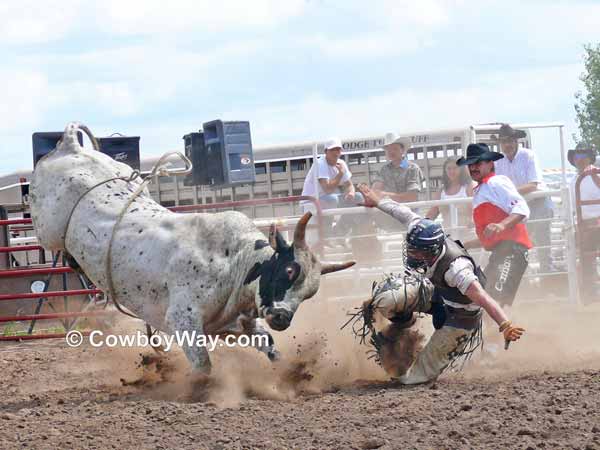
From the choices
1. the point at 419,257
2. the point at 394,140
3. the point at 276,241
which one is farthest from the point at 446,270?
the point at 394,140

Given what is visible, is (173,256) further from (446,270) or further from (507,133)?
(507,133)

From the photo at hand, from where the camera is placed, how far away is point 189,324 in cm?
568

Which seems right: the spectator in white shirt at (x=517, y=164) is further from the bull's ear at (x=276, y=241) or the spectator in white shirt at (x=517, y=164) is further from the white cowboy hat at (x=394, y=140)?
the bull's ear at (x=276, y=241)

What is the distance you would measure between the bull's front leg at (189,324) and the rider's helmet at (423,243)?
1315 millimetres

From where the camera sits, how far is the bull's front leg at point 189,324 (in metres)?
5.68

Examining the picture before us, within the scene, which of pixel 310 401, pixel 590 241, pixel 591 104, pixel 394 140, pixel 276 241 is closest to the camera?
pixel 310 401

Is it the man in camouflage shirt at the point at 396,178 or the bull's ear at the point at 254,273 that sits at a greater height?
the man in camouflage shirt at the point at 396,178

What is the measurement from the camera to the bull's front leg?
5680 millimetres

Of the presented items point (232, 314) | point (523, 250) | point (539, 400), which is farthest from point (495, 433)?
point (523, 250)

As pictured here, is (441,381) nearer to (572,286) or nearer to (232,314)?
(232,314)

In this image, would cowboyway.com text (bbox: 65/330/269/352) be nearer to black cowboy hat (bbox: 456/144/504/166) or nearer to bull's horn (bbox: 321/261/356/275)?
bull's horn (bbox: 321/261/356/275)

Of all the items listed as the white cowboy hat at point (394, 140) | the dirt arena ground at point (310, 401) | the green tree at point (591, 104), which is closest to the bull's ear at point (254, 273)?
the dirt arena ground at point (310, 401)

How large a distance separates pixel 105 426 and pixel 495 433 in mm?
1950

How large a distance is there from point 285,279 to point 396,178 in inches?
166
